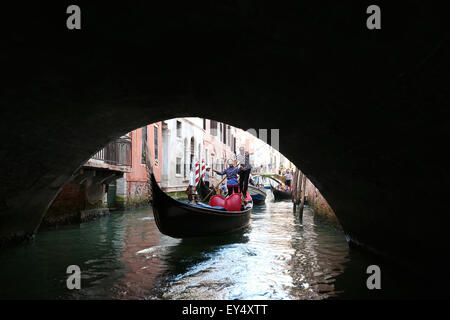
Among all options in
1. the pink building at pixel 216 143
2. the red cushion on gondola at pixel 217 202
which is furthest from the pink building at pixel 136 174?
the pink building at pixel 216 143

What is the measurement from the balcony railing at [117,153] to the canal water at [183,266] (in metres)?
2.18

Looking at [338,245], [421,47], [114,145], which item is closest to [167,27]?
[421,47]

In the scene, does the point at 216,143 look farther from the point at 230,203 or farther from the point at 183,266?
the point at 183,266

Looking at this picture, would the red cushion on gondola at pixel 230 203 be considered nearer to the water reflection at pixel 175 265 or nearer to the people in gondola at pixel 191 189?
the water reflection at pixel 175 265

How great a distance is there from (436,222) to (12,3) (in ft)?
11.6

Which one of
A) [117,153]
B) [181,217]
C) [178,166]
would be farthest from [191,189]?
[181,217]

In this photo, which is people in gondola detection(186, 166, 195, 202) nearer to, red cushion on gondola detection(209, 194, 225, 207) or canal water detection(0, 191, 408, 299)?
red cushion on gondola detection(209, 194, 225, 207)

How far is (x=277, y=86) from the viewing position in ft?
9.30

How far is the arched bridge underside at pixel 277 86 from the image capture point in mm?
1961

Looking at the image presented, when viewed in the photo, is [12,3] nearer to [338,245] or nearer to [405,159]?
[405,159]

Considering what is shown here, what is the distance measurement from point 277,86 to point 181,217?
9.62 ft

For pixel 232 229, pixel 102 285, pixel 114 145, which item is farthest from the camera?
pixel 114 145

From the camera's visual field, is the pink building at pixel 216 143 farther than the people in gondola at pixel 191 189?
Yes

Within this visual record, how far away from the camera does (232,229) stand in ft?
20.8
